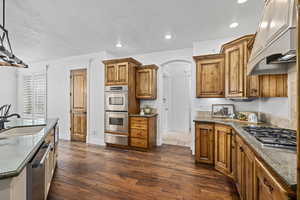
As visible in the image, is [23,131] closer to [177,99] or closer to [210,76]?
[210,76]

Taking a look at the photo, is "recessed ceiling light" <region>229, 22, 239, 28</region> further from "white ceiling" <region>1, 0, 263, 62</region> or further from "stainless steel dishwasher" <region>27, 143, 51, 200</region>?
"stainless steel dishwasher" <region>27, 143, 51, 200</region>

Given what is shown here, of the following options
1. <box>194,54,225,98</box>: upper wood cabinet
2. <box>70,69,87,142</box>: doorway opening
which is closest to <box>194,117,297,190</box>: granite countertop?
<box>194,54,225,98</box>: upper wood cabinet

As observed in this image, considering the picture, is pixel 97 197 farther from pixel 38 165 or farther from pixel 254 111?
pixel 254 111

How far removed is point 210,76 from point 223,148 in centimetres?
149

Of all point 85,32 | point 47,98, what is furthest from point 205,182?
point 47,98

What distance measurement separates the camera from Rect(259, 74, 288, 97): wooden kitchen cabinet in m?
2.11

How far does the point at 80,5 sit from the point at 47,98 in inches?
174

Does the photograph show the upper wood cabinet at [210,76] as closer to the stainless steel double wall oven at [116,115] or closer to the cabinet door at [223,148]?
the cabinet door at [223,148]

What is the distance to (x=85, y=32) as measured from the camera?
3.20 m

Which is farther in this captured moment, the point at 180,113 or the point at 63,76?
the point at 180,113

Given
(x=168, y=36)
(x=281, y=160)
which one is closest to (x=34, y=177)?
(x=281, y=160)

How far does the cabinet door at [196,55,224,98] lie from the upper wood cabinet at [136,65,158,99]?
1342 millimetres

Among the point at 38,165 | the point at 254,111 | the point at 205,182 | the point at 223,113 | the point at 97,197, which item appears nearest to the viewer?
the point at 38,165

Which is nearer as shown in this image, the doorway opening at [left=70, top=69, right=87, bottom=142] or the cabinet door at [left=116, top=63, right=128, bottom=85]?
the cabinet door at [left=116, top=63, right=128, bottom=85]
